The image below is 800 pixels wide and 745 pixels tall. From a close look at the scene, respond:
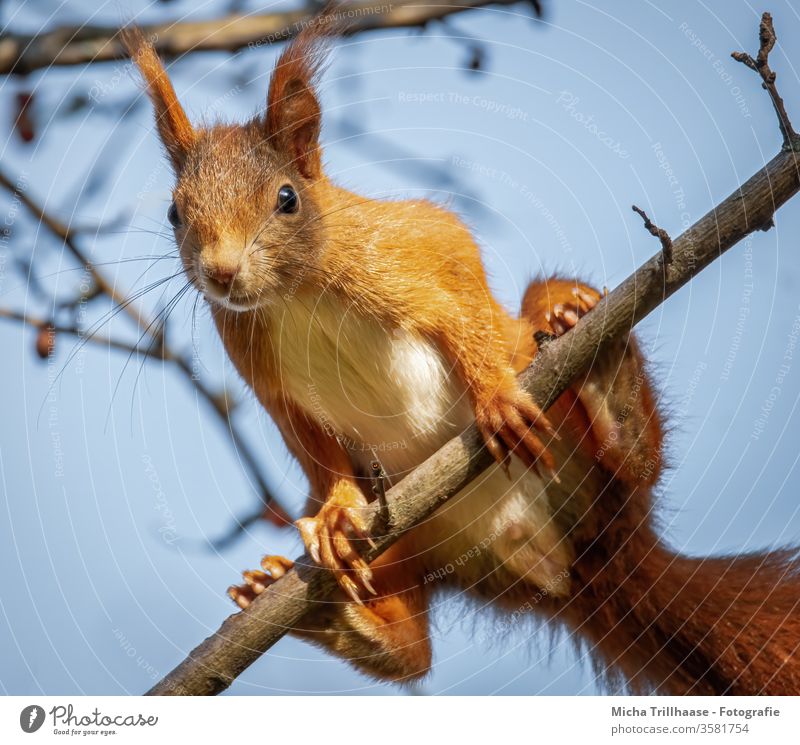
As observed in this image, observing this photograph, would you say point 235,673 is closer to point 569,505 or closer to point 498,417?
point 498,417

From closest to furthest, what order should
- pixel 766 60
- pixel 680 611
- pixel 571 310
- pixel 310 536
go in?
pixel 766 60 < pixel 310 536 < pixel 571 310 < pixel 680 611

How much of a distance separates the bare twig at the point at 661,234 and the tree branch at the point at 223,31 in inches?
30.6

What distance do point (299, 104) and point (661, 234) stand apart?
87 centimetres

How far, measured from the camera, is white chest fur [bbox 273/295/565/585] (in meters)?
2.13

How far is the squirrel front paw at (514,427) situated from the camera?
1.86 m

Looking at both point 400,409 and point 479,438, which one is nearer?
point 479,438

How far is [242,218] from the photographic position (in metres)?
1.90

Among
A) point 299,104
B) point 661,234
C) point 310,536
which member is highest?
point 299,104

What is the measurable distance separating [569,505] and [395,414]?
0.44 m

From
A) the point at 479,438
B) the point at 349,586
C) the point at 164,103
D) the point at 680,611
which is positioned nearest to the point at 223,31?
the point at 164,103

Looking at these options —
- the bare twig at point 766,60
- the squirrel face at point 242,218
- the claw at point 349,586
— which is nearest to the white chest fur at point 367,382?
the squirrel face at point 242,218

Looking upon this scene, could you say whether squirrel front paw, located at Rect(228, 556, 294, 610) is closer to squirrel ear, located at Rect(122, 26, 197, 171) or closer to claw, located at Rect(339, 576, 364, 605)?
claw, located at Rect(339, 576, 364, 605)

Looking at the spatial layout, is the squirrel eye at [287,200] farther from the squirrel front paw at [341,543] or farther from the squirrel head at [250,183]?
the squirrel front paw at [341,543]

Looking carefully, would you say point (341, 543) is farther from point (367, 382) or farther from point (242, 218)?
point (242, 218)
